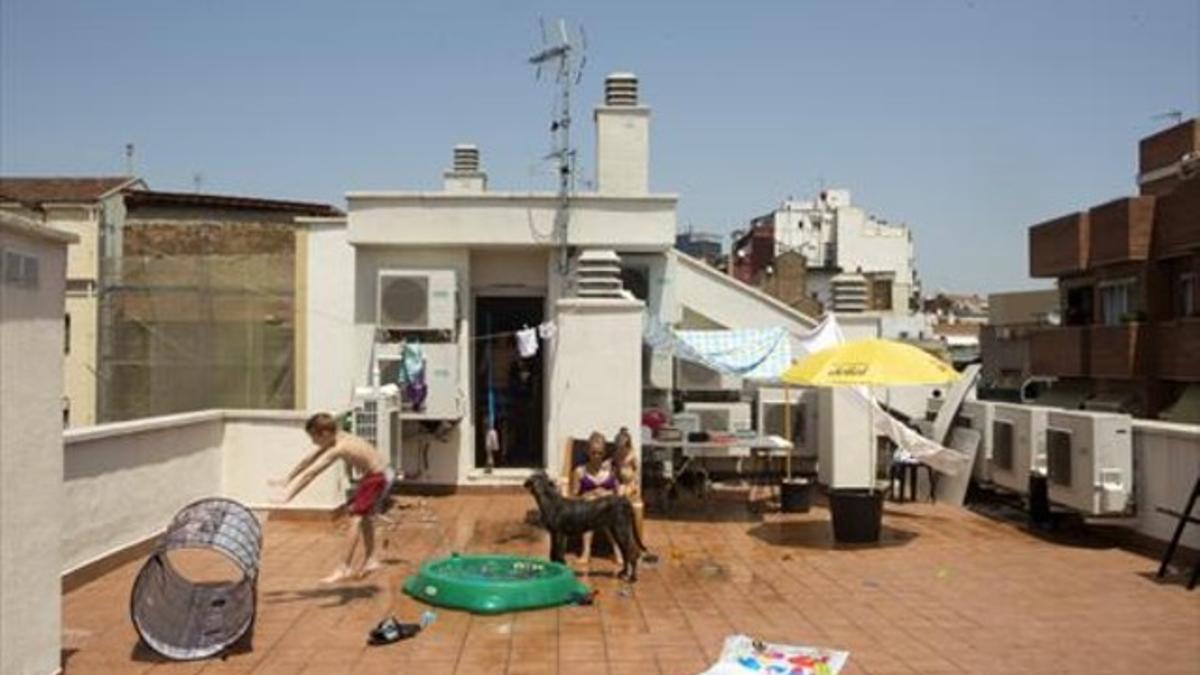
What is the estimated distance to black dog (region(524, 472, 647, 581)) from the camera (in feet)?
32.4

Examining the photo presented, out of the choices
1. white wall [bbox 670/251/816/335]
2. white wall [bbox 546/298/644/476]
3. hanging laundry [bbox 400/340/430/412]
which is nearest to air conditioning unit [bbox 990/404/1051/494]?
white wall [bbox 546/298/644/476]

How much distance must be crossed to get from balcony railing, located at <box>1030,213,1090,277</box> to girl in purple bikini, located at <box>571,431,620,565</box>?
2322cm

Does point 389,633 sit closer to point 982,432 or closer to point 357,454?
point 357,454

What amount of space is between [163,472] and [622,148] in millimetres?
8469

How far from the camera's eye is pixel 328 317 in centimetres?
1636

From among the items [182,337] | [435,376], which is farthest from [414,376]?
[182,337]

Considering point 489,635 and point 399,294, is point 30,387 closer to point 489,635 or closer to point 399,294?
point 489,635

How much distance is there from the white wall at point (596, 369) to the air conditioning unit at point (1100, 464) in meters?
4.58

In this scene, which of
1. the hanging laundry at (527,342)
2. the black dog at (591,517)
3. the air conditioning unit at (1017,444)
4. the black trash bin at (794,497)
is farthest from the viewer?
the hanging laundry at (527,342)

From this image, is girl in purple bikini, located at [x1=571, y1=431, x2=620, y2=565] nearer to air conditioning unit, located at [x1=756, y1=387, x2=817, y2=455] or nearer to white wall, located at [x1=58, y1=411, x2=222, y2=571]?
white wall, located at [x1=58, y1=411, x2=222, y2=571]

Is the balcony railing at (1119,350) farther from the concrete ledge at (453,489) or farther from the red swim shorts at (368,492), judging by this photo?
the red swim shorts at (368,492)

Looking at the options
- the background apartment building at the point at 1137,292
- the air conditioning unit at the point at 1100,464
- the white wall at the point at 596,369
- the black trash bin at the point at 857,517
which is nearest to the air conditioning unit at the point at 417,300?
the white wall at the point at 596,369

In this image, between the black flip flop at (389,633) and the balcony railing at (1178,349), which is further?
the balcony railing at (1178,349)

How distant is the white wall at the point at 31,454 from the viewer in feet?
19.5
